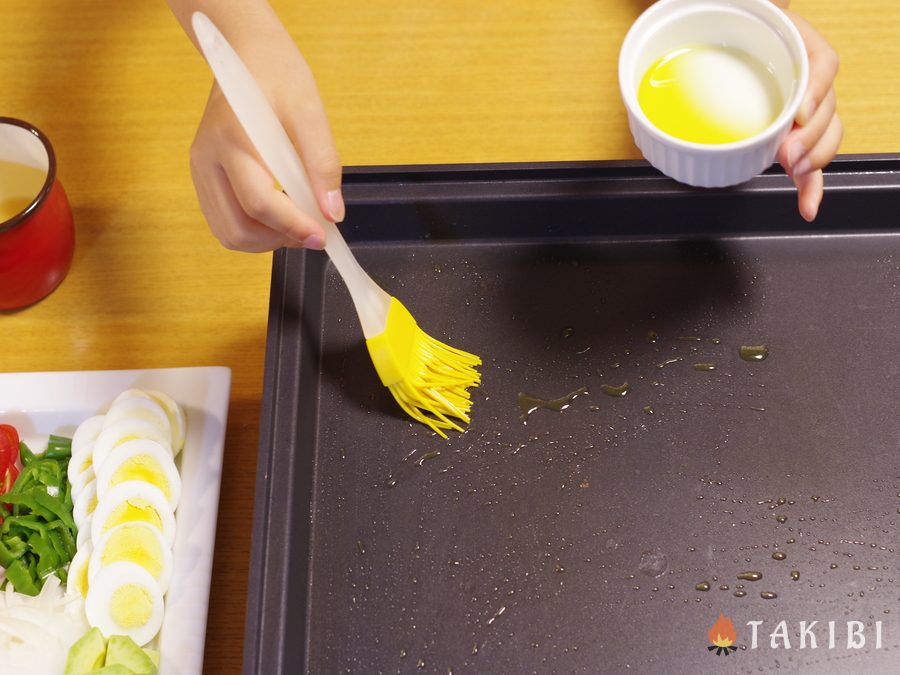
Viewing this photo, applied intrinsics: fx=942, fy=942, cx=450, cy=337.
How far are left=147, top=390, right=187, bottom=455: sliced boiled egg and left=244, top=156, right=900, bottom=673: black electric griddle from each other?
4.8 inches

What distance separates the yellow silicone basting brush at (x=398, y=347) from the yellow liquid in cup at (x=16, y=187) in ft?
1.37

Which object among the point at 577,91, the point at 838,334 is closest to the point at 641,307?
the point at 838,334

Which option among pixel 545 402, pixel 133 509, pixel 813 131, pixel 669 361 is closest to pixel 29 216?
pixel 133 509

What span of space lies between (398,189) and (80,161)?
500 millimetres

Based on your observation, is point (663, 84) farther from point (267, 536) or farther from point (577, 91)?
point (267, 536)

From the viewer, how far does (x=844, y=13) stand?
1259 millimetres

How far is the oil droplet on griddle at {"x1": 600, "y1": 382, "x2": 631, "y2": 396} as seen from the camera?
3.20ft

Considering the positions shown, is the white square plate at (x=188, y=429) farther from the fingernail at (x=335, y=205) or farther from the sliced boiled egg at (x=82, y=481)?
the fingernail at (x=335, y=205)

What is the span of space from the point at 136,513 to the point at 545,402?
1.40 ft

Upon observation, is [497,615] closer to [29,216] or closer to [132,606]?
[132,606]

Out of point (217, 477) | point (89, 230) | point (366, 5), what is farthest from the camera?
point (366, 5)

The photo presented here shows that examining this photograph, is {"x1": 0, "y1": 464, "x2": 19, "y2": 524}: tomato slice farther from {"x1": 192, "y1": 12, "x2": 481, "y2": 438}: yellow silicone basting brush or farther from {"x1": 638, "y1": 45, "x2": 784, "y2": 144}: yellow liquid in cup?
{"x1": 638, "y1": 45, "x2": 784, "y2": 144}: yellow liquid in cup

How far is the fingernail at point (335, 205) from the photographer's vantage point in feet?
2.74

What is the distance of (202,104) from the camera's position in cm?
127
